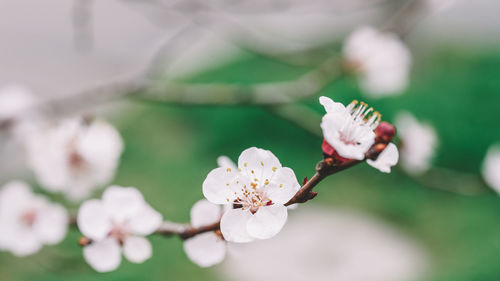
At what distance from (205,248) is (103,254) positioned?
12cm

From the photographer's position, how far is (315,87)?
108 cm

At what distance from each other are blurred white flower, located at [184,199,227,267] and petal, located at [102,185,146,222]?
0.08 meters

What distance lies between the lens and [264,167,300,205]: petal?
387mm

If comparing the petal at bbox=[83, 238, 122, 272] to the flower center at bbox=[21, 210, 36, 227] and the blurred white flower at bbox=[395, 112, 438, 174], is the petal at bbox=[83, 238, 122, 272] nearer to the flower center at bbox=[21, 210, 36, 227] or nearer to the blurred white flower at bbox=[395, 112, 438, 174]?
the flower center at bbox=[21, 210, 36, 227]

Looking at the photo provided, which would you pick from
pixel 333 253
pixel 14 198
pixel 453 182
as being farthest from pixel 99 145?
pixel 333 253

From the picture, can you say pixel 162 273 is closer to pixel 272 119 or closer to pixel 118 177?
pixel 118 177

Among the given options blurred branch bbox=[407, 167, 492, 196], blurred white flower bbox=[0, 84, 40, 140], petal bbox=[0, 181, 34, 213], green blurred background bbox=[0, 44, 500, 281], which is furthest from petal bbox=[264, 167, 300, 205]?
green blurred background bbox=[0, 44, 500, 281]

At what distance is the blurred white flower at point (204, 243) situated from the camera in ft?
1.63

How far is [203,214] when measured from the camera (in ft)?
1.67

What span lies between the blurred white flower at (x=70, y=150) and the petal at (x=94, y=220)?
12.3 inches

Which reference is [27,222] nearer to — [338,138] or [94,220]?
[94,220]

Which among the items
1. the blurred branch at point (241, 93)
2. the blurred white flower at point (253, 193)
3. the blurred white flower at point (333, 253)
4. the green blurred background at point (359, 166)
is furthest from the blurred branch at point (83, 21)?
the blurred white flower at point (333, 253)

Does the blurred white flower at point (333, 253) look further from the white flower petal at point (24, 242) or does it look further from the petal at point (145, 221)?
the petal at point (145, 221)

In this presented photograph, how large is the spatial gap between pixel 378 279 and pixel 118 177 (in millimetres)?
1708
